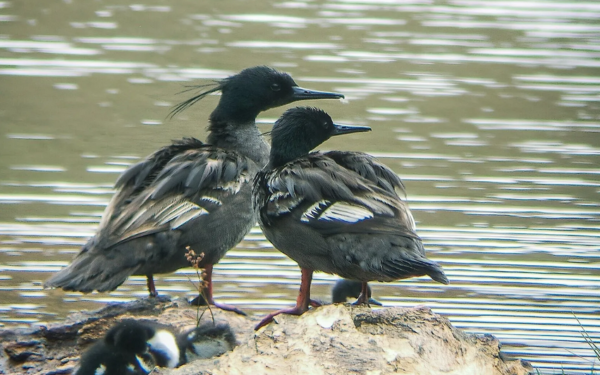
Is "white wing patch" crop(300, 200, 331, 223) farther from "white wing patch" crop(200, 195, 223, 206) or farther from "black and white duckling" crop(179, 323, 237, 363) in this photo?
"white wing patch" crop(200, 195, 223, 206)

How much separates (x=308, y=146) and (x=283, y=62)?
6498 mm

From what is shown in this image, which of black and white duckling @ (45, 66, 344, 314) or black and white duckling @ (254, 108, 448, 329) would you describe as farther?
black and white duckling @ (45, 66, 344, 314)

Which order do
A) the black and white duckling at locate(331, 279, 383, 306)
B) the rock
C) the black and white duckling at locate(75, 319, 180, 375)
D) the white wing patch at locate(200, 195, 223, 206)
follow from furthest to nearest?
the black and white duckling at locate(331, 279, 383, 306)
the white wing patch at locate(200, 195, 223, 206)
the black and white duckling at locate(75, 319, 180, 375)
the rock

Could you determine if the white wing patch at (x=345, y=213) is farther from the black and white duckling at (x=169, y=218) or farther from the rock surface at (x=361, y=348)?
the black and white duckling at (x=169, y=218)

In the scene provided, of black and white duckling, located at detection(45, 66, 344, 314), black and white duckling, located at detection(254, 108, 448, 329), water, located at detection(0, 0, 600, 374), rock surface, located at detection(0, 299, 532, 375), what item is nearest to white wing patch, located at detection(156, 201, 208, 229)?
black and white duckling, located at detection(45, 66, 344, 314)

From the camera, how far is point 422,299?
22.0ft

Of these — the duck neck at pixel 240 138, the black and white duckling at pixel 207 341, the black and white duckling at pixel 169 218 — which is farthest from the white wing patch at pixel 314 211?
the duck neck at pixel 240 138

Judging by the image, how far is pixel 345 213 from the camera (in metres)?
5.06

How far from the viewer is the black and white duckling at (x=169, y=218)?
574cm

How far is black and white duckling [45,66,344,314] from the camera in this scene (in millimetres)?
5742

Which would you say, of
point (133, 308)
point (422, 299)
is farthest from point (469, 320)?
point (133, 308)

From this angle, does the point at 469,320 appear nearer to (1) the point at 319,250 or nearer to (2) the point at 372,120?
(1) the point at 319,250

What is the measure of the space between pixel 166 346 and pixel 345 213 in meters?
1.05

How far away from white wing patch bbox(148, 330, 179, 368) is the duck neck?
2132mm
